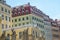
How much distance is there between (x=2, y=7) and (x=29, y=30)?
49.9 feet

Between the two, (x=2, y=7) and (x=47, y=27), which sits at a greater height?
(x=2, y=7)

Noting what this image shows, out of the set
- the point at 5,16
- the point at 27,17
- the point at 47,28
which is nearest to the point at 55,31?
the point at 47,28

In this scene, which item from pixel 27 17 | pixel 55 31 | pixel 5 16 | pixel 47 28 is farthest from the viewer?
pixel 55 31

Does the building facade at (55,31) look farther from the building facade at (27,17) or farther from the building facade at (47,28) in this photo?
the building facade at (27,17)

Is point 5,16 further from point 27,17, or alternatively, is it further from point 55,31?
point 55,31

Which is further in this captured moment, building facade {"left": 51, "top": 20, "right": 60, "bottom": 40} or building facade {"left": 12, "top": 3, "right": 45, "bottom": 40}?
building facade {"left": 51, "top": 20, "right": 60, "bottom": 40}

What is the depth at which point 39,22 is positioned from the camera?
3666 inches

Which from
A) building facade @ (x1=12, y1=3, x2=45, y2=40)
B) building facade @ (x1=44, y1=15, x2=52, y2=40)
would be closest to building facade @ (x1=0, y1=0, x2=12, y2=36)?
building facade @ (x1=12, y1=3, x2=45, y2=40)

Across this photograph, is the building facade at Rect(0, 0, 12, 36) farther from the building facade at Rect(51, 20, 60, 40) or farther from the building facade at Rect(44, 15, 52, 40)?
the building facade at Rect(51, 20, 60, 40)

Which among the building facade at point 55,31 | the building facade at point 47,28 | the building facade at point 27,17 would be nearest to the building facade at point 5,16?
the building facade at point 27,17

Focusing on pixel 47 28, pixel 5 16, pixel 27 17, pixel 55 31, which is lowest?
pixel 55 31

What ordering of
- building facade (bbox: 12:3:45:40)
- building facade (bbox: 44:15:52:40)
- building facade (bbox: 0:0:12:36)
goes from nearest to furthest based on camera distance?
building facade (bbox: 0:0:12:36), building facade (bbox: 12:3:45:40), building facade (bbox: 44:15:52:40)

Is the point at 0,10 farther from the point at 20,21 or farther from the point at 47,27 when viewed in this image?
the point at 47,27

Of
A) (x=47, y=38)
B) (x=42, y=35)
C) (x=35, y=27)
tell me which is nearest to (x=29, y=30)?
(x=35, y=27)
